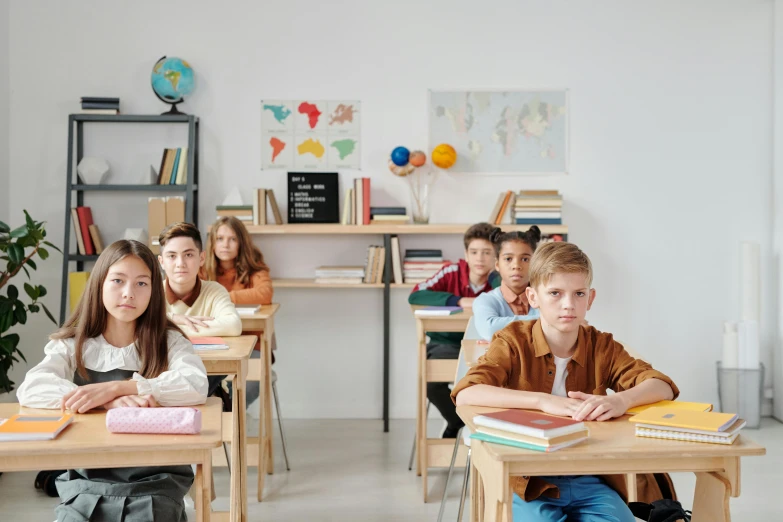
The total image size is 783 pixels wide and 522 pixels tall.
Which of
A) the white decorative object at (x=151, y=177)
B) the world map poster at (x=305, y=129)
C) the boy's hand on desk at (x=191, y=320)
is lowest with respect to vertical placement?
the boy's hand on desk at (x=191, y=320)

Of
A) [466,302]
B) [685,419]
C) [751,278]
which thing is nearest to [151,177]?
[466,302]

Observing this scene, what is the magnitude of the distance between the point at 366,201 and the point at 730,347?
2.32 meters

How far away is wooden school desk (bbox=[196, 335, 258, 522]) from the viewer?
9.58ft

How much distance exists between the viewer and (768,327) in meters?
5.19

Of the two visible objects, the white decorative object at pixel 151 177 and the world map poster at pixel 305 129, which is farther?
the world map poster at pixel 305 129

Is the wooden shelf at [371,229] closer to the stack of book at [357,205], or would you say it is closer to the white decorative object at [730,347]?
the stack of book at [357,205]

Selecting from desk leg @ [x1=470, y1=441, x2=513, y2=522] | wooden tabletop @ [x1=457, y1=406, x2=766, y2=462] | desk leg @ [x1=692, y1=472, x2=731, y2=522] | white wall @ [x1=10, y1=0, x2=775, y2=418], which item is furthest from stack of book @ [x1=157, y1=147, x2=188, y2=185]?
desk leg @ [x1=692, y1=472, x2=731, y2=522]

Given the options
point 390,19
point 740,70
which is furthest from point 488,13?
point 740,70

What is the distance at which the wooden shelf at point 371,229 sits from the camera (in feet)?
16.0

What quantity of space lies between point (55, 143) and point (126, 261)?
3080mm

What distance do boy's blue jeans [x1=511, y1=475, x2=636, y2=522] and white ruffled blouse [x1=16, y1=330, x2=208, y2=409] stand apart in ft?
2.92

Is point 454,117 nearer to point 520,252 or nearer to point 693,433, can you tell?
point 520,252

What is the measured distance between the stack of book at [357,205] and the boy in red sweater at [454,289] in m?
0.65

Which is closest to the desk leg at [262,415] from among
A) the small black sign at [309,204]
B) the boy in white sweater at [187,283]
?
the boy in white sweater at [187,283]
